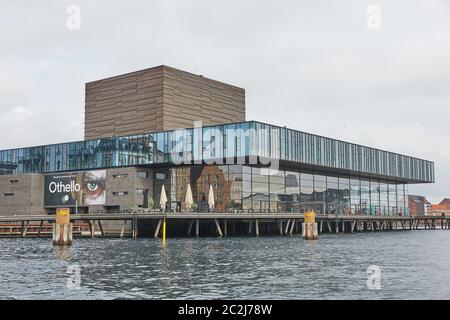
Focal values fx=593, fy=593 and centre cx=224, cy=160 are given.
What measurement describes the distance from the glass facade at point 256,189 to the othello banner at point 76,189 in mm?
11212

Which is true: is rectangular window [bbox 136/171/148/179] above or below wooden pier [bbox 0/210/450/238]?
above

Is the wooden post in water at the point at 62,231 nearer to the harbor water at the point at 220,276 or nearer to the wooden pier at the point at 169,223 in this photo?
the harbor water at the point at 220,276

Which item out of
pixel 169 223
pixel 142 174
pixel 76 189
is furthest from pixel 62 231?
pixel 76 189

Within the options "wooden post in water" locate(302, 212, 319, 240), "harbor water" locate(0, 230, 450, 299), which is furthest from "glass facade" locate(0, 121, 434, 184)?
"harbor water" locate(0, 230, 450, 299)

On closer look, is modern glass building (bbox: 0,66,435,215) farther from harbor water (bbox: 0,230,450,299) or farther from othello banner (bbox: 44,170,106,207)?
harbor water (bbox: 0,230,450,299)

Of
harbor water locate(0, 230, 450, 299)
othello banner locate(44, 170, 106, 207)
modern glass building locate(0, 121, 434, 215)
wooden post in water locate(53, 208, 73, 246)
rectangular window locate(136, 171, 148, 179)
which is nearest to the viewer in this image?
harbor water locate(0, 230, 450, 299)

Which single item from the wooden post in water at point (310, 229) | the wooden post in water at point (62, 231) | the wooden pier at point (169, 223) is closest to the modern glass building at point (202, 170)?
the wooden pier at point (169, 223)

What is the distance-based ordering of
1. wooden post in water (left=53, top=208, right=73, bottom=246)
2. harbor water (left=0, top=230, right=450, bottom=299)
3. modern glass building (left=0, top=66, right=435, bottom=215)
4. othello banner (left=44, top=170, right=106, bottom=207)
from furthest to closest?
othello banner (left=44, top=170, right=106, bottom=207)
modern glass building (left=0, top=66, right=435, bottom=215)
wooden post in water (left=53, top=208, right=73, bottom=246)
harbor water (left=0, top=230, right=450, bottom=299)

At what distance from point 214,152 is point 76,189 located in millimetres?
31682

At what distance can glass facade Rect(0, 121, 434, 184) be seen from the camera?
10569 cm

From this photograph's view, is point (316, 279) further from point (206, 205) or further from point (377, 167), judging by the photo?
point (377, 167)

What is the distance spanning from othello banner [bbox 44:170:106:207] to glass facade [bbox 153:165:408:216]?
11.2m
